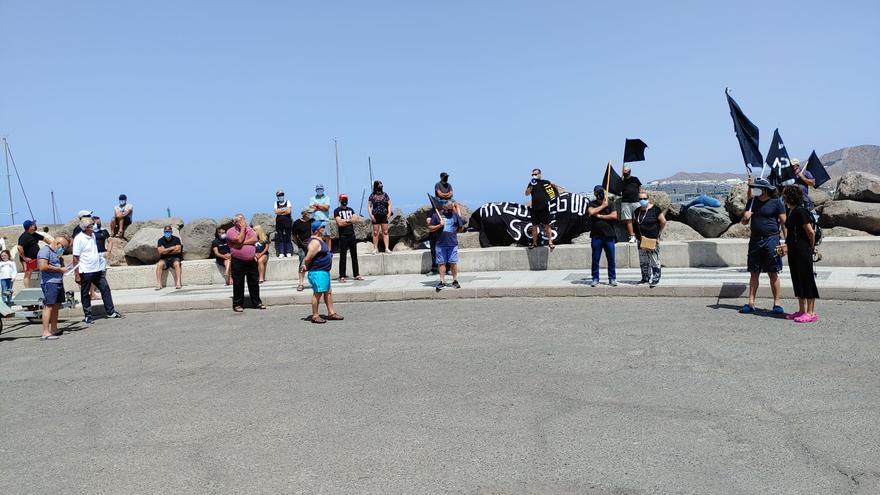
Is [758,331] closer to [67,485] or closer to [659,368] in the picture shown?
[659,368]

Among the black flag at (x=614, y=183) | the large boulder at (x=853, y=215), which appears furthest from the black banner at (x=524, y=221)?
the large boulder at (x=853, y=215)

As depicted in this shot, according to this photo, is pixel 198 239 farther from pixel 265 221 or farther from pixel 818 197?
pixel 818 197

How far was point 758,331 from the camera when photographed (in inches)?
356

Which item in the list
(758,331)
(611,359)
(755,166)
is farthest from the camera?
(755,166)

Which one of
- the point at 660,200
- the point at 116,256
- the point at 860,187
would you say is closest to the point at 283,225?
the point at 116,256

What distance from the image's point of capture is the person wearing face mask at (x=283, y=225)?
57.0 ft

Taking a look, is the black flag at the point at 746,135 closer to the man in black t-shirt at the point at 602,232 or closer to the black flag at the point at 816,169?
the black flag at the point at 816,169

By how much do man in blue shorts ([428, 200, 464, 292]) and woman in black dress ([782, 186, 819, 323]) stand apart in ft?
18.9

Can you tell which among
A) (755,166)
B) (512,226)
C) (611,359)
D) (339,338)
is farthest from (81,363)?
(755,166)

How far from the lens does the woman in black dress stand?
9.30m

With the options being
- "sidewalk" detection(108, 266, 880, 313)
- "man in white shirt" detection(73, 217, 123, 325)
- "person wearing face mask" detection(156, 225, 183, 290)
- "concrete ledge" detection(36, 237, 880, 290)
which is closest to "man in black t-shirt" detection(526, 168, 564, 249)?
"concrete ledge" detection(36, 237, 880, 290)

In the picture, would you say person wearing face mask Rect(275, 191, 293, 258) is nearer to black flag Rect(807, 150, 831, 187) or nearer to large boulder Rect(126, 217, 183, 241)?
large boulder Rect(126, 217, 183, 241)

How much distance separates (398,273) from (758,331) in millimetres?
8992

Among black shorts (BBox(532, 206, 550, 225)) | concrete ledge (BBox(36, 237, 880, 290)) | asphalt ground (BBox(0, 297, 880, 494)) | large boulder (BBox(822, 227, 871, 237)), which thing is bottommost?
asphalt ground (BBox(0, 297, 880, 494))
